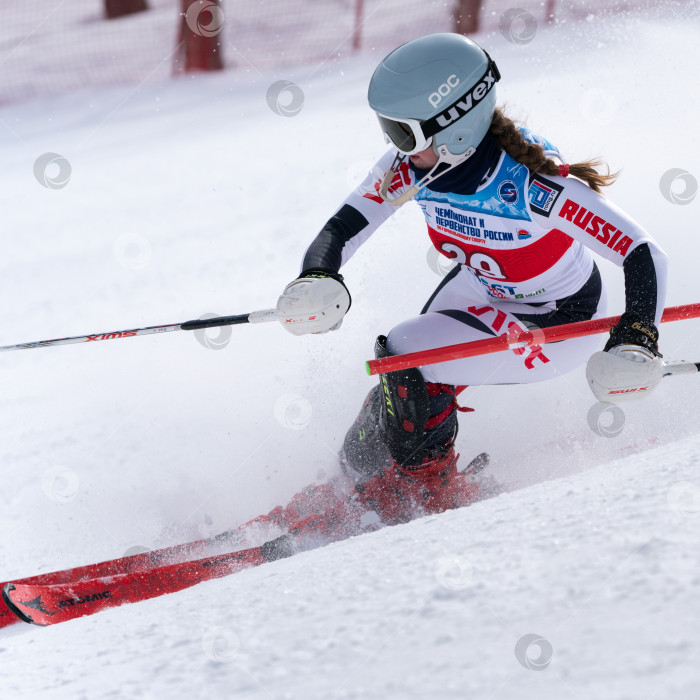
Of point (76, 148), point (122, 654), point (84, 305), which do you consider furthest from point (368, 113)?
point (122, 654)

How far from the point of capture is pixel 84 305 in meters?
4.21

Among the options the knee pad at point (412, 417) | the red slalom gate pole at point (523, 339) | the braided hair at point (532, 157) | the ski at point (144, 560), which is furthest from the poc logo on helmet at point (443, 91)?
the ski at point (144, 560)

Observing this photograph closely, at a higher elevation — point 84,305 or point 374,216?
point 374,216

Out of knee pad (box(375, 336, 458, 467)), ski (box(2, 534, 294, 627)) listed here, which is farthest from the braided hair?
ski (box(2, 534, 294, 627))

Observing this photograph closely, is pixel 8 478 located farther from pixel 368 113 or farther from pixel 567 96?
pixel 567 96

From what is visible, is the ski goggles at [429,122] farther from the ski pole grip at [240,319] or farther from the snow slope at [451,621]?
the snow slope at [451,621]

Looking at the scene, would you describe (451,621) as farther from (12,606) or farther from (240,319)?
(12,606)

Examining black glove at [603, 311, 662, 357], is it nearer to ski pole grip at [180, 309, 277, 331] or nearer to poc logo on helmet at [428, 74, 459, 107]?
poc logo on helmet at [428, 74, 459, 107]

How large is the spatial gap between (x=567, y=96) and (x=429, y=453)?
4.52 meters

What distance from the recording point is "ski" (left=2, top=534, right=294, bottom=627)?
94.7 inches

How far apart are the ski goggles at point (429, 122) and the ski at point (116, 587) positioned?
1.42 meters

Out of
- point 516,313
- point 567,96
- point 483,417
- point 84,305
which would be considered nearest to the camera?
point 516,313

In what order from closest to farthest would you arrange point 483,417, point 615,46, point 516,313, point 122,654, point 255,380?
point 122,654
point 516,313
point 483,417
point 255,380
point 615,46

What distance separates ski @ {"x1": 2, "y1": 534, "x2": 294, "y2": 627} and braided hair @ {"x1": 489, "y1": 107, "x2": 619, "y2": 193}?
1.50 m
